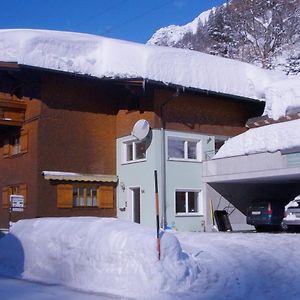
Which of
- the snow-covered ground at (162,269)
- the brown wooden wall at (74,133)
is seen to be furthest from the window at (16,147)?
the snow-covered ground at (162,269)

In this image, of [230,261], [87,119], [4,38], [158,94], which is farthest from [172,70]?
[230,261]

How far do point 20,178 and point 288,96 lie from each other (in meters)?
12.9

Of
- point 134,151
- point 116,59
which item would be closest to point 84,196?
point 134,151

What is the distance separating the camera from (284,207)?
2383cm

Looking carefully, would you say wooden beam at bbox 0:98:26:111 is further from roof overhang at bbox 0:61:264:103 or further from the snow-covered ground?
the snow-covered ground

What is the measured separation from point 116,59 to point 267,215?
367 inches

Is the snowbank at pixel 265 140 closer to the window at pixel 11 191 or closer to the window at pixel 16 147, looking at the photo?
the window at pixel 11 191

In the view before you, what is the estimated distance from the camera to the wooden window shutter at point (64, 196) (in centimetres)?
2409

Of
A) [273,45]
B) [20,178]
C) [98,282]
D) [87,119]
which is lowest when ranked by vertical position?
[98,282]

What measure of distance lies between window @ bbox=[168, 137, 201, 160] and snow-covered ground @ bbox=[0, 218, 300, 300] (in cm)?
1158

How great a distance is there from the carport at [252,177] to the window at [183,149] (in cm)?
84

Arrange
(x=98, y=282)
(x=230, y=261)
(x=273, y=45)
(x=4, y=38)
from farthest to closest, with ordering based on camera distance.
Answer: (x=273, y=45) → (x=4, y=38) → (x=230, y=261) → (x=98, y=282)

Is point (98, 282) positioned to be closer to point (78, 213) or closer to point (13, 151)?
point (78, 213)

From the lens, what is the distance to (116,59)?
2459 centimetres
